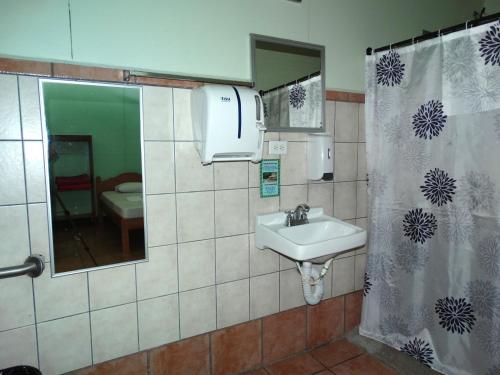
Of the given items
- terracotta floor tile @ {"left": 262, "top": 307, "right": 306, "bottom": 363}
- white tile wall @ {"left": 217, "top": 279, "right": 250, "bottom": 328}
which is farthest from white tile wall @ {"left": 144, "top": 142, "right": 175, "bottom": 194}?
terracotta floor tile @ {"left": 262, "top": 307, "right": 306, "bottom": 363}

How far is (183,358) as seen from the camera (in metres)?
1.64

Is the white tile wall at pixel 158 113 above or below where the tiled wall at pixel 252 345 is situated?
above

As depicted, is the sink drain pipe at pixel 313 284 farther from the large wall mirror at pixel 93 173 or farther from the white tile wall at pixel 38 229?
the white tile wall at pixel 38 229

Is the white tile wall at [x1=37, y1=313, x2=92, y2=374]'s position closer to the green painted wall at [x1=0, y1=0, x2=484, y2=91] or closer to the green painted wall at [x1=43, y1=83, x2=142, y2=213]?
the green painted wall at [x1=43, y1=83, x2=142, y2=213]

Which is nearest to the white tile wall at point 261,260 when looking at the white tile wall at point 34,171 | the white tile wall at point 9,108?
the white tile wall at point 34,171

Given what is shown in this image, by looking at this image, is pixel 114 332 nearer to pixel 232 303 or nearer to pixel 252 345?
pixel 232 303

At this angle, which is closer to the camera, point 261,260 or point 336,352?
point 261,260

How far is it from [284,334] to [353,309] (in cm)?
55

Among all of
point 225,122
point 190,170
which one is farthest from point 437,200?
point 190,170

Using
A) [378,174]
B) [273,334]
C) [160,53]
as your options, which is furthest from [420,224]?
[160,53]

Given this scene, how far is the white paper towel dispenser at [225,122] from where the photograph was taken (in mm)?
1397

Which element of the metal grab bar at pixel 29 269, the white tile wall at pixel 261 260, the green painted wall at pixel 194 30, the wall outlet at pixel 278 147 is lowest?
the white tile wall at pixel 261 260

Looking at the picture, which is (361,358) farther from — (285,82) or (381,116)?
(285,82)

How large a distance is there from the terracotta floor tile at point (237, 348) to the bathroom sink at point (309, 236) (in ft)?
1.56
